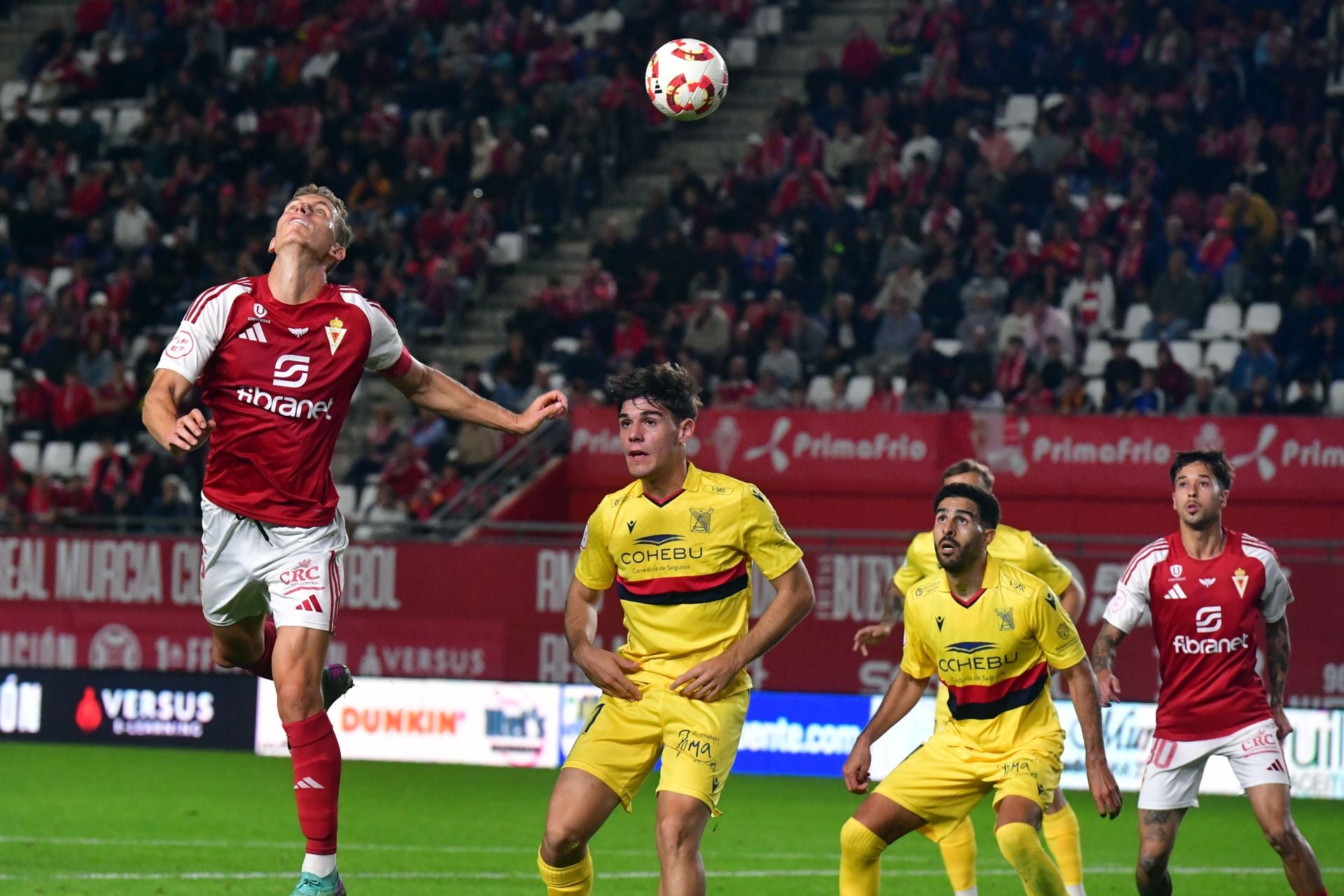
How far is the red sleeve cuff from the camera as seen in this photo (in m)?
7.32

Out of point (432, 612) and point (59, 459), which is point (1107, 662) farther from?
point (59, 459)

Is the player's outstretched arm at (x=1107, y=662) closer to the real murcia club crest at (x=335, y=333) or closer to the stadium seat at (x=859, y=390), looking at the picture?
the real murcia club crest at (x=335, y=333)

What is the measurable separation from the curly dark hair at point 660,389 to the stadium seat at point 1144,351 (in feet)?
37.9

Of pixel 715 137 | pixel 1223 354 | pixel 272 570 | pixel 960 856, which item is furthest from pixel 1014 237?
pixel 272 570

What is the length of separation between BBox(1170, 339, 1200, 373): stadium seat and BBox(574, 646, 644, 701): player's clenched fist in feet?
39.2

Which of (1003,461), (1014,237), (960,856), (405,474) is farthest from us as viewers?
(1014,237)

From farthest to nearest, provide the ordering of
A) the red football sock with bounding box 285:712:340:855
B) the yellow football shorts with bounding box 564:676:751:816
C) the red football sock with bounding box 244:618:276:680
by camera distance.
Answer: the red football sock with bounding box 244:618:276:680 → the yellow football shorts with bounding box 564:676:751:816 → the red football sock with bounding box 285:712:340:855

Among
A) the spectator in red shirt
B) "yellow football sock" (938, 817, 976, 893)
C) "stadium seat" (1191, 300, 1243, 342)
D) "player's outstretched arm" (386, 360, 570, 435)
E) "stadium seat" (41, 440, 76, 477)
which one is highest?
"stadium seat" (1191, 300, 1243, 342)

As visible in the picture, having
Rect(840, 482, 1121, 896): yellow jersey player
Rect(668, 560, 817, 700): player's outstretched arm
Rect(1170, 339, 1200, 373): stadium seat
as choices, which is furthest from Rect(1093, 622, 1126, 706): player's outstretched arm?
Rect(1170, 339, 1200, 373): stadium seat

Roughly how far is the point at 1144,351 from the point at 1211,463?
1013 centimetres

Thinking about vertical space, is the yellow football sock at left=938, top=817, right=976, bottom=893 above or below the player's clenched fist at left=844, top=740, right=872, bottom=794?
below

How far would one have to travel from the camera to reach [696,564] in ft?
22.8

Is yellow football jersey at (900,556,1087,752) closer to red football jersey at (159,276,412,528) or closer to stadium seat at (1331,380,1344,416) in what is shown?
red football jersey at (159,276,412,528)

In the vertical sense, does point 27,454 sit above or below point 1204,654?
above
